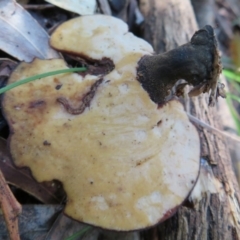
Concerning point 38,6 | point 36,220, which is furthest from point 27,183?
point 38,6

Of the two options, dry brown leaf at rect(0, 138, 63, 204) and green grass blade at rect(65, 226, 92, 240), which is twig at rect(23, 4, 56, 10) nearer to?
dry brown leaf at rect(0, 138, 63, 204)

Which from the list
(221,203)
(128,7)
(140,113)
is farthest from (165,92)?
(128,7)

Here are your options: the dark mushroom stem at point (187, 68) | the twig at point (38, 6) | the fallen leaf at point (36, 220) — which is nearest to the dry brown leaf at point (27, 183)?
the fallen leaf at point (36, 220)

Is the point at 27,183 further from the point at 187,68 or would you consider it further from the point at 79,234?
the point at 187,68

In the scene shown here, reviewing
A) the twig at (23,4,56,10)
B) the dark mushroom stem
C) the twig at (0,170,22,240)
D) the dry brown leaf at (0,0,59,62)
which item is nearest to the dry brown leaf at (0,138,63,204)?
the twig at (0,170,22,240)

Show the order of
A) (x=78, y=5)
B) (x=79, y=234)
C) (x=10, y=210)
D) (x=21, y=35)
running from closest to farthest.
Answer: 1. (x=10, y=210)
2. (x=79, y=234)
3. (x=21, y=35)
4. (x=78, y=5)

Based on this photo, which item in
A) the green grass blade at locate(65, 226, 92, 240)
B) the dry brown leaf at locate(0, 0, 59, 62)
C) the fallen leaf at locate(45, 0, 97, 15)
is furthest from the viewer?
the fallen leaf at locate(45, 0, 97, 15)
